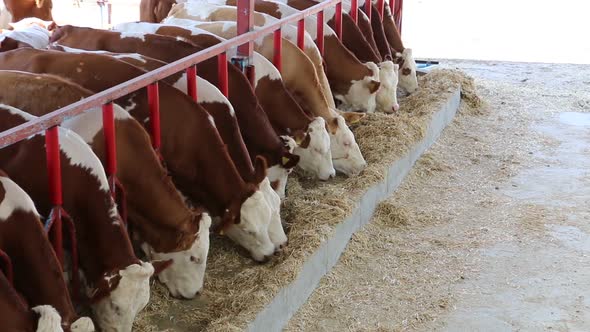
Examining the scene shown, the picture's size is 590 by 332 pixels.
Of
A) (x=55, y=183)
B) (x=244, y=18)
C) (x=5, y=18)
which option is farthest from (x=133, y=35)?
(x=5, y=18)

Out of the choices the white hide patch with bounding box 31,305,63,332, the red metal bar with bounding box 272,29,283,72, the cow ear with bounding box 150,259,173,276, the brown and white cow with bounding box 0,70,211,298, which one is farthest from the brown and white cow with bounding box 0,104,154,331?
the red metal bar with bounding box 272,29,283,72

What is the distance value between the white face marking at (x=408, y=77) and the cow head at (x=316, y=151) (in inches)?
127

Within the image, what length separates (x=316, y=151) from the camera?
685 cm

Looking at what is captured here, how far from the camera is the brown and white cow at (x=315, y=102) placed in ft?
23.8

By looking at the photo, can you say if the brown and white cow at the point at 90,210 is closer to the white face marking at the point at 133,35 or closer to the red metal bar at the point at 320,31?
the white face marking at the point at 133,35

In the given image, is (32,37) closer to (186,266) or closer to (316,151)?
(316,151)

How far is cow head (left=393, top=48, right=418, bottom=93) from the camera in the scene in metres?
9.95

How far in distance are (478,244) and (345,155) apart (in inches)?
55.3

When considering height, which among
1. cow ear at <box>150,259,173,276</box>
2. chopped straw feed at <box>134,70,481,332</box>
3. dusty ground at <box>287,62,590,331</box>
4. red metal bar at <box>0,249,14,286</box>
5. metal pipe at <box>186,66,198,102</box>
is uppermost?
metal pipe at <box>186,66,198,102</box>

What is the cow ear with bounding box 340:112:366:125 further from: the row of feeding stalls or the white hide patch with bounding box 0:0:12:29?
the white hide patch with bounding box 0:0:12:29

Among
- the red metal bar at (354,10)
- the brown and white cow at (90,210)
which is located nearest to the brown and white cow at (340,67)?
the red metal bar at (354,10)

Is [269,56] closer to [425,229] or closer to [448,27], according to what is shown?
[425,229]

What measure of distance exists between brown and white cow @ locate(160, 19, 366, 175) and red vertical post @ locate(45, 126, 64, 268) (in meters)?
3.34

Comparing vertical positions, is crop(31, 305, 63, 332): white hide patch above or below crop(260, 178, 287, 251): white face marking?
above
